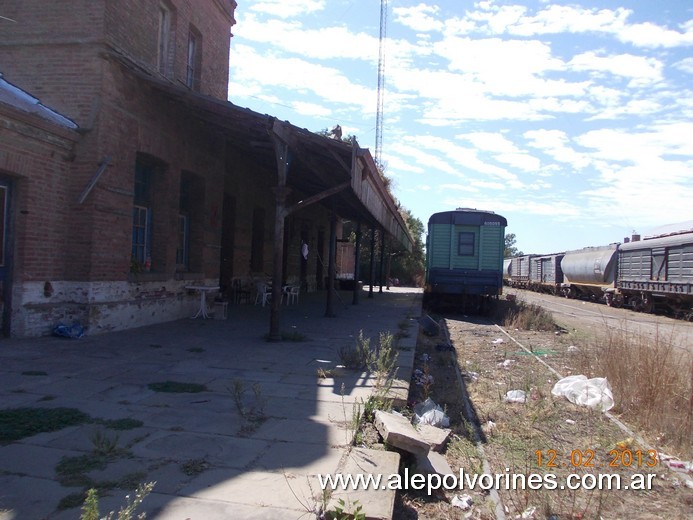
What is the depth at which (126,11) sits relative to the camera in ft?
33.0

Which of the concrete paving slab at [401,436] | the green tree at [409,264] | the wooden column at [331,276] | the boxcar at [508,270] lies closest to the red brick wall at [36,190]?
the wooden column at [331,276]

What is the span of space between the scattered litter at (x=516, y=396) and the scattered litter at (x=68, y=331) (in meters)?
6.64

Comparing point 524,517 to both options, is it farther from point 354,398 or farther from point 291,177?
point 291,177

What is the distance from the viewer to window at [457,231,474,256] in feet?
59.9

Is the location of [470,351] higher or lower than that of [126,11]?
lower

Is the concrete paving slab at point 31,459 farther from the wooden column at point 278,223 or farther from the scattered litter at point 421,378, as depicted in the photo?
the wooden column at point 278,223

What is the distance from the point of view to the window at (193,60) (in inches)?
516

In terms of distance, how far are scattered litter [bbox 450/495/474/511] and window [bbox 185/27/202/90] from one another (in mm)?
11493

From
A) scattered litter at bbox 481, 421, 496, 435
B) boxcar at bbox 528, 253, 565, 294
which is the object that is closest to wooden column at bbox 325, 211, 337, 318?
scattered litter at bbox 481, 421, 496, 435

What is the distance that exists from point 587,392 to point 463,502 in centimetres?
333

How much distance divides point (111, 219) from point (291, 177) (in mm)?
6780

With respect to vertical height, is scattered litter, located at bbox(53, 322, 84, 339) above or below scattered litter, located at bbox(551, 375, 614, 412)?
above

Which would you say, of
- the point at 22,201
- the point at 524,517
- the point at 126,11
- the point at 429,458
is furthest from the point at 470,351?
the point at 126,11

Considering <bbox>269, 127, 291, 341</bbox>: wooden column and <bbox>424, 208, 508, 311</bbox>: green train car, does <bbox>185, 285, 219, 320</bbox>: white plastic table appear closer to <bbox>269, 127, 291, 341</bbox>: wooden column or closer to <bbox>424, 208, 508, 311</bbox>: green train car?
<bbox>269, 127, 291, 341</bbox>: wooden column
